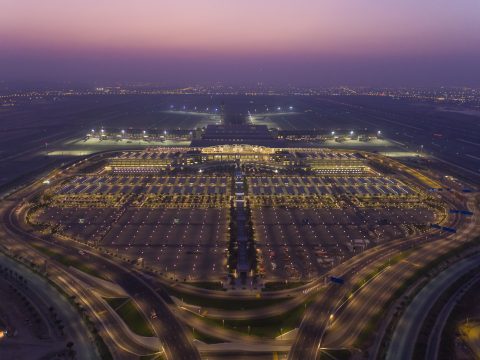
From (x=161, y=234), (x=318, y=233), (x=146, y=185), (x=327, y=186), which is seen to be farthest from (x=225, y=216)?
(x=327, y=186)

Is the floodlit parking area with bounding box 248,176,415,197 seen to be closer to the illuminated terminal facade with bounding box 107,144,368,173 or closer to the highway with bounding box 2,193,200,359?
the illuminated terminal facade with bounding box 107,144,368,173

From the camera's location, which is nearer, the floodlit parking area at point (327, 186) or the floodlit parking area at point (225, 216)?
the floodlit parking area at point (225, 216)

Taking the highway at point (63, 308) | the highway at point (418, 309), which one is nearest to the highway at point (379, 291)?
the highway at point (418, 309)

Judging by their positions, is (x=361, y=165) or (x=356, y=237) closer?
(x=356, y=237)

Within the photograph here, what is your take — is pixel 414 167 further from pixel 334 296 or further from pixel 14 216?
pixel 14 216

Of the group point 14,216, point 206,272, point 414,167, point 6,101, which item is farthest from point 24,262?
point 6,101

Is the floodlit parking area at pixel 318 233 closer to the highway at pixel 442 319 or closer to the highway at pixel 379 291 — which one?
the highway at pixel 379 291

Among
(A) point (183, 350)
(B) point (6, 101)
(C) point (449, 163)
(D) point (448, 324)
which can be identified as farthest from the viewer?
(B) point (6, 101)
